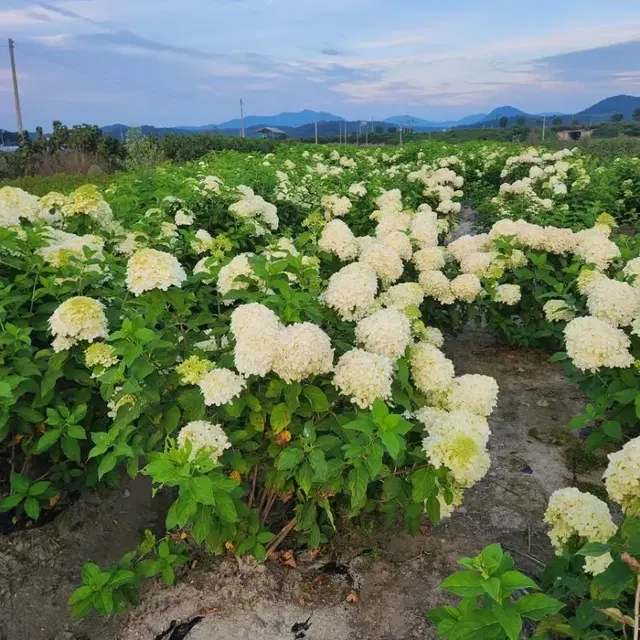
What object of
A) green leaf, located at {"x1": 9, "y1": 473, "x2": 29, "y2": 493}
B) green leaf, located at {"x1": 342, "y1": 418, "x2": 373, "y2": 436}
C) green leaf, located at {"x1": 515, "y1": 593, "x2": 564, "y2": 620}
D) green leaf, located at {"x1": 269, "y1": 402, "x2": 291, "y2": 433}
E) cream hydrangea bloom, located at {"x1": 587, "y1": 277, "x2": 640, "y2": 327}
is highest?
cream hydrangea bloom, located at {"x1": 587, "y1": 277, "x2": 640, "y2": 327}

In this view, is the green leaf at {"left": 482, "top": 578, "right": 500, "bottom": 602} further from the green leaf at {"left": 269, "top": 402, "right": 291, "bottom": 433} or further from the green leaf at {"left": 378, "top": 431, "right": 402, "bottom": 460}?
the green leaf at {"left": 269, "top": 402, "right": 291, "bottom": 433}

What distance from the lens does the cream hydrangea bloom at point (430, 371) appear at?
2193mm

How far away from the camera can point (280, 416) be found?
194 cm

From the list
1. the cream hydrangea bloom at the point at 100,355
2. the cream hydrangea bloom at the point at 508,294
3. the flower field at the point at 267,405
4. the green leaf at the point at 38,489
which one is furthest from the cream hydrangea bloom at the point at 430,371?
the cream hydrangea bloom at the point at 508,294

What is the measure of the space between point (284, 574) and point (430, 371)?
42.7 inches

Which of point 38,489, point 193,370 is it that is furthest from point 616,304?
point 38,489

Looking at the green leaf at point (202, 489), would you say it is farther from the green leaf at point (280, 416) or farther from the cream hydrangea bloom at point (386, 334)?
the cream hydrangea bloom at point (386, 334)

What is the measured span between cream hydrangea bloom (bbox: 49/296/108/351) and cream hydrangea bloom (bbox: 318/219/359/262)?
1624 mm

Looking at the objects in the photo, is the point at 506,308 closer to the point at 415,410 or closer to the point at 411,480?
the point at 415,410

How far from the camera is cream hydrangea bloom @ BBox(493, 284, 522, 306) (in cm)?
425

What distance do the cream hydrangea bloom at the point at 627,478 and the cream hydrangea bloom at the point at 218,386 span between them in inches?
44.8

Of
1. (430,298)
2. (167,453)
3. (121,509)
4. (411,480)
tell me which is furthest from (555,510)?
(430,298)

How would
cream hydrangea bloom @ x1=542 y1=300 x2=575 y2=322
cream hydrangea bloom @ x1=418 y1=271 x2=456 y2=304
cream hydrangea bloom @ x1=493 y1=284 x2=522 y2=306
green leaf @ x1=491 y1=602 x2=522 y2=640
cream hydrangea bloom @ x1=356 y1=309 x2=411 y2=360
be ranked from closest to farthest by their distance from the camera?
1. green leaf @ x1=491 y1=602 x2=522 y2=640
2. cream hydrangea bloom @ x1=356 y1=309 x2=411 y2=360
3. cream hydrangea bloom @ x1=542 y1=300 x2=575 y2=322
4. cream hydrangea bloom @ x1=418 y1=271 x2=456 y2=304
5. cream hydrangea bloom @ x1=493 y1=284 x2=522 y2=306

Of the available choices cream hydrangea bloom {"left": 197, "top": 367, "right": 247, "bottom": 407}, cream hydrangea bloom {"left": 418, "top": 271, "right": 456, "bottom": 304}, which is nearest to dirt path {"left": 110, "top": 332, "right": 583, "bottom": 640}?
cream hydrangea bloom {"left": 197, "top": 367, "right": 247, "bottom": 407}
